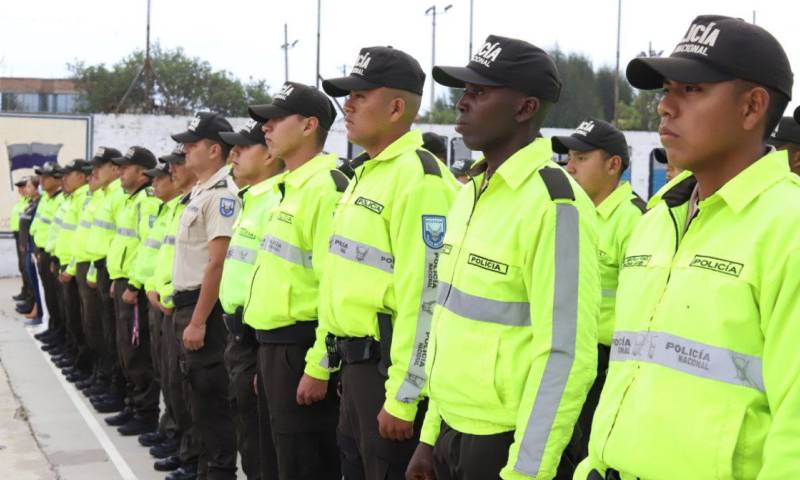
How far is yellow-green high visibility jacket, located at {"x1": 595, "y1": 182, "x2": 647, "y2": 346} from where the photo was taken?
456 centimetres

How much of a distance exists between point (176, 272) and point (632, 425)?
13.6 ft

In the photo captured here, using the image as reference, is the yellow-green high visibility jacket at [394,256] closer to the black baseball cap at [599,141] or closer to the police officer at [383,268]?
the police officer at [383,268]

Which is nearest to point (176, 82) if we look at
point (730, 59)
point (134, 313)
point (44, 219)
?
point (44, 219)

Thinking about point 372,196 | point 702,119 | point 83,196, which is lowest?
point 83,196

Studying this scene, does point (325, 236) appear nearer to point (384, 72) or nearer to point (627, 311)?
point (384, 72)

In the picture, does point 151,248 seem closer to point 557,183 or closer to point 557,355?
point 557,183

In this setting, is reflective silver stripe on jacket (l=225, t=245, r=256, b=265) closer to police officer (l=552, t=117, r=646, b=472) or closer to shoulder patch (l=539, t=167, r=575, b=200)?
police officer (l=552, t=117, r=646, b=472)

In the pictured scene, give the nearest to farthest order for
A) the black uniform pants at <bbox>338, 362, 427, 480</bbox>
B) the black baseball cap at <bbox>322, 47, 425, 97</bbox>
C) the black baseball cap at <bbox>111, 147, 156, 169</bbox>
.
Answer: the black uniform pants at <bbox>338, 362, 427, 480</bbox>, the black baseball cap at <bbox>322, 47, 425, 97</bbox>, the black baseball cap at <bbox>111, 147, 156, 169</bbox>

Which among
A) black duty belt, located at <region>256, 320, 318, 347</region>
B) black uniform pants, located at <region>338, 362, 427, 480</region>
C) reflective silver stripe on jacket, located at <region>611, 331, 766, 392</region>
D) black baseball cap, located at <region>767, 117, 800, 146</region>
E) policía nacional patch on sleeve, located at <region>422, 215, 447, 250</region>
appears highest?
black baseball cap, located at <region>767, 117, 800, 146</region>

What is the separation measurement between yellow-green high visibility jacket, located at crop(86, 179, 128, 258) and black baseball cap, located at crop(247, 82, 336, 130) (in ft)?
14.2

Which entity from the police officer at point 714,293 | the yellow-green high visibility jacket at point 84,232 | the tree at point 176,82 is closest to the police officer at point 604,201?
the police officer at point 714,293

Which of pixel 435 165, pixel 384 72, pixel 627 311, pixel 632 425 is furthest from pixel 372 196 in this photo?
pixel 632 425

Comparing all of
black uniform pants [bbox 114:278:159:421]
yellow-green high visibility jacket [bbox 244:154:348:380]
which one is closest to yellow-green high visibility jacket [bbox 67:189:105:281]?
black uniform pants [bbox 114:278:159:421]

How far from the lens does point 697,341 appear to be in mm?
1914
